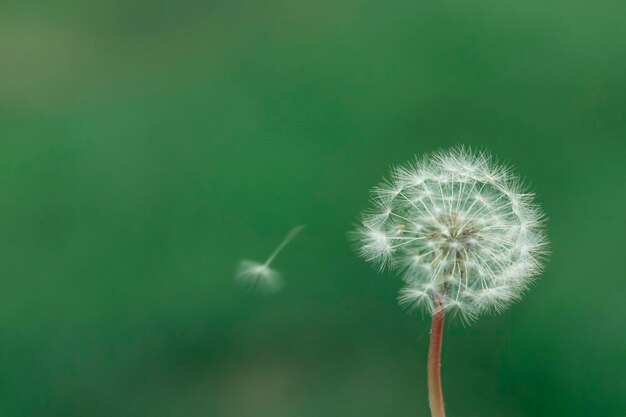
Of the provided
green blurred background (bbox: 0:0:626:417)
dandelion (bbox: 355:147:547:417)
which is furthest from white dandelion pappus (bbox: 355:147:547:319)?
green blurred background (bbox: 0:0:626:417)

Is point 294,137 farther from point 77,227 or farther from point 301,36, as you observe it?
point 77,227

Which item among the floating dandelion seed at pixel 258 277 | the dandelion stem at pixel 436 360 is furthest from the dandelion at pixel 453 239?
the floating dandelion seed at pixel 258 277

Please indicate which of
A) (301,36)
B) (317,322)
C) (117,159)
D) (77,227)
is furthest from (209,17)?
(317,322)

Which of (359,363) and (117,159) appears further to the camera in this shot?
(117,159)

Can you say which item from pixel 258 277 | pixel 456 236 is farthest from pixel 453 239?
pixel 258 277

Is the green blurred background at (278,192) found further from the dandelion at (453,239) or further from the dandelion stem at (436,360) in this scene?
the dandelion stem at (436,360)

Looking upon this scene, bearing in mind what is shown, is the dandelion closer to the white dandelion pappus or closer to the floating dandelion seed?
the white dandelion pappus

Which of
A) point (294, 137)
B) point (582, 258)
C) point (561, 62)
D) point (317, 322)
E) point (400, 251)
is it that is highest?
point (561, 62)
